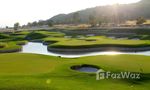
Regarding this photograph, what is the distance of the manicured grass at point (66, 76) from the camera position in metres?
24.6

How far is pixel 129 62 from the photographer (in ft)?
120

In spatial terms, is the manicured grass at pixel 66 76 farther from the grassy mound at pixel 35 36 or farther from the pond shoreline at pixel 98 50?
the grassy mound at pixel 35 36

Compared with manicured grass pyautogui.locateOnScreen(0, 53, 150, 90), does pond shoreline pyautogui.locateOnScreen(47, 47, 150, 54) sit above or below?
below

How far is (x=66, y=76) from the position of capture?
2962 centimetres

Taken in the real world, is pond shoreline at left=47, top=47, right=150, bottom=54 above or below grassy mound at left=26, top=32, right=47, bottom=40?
below

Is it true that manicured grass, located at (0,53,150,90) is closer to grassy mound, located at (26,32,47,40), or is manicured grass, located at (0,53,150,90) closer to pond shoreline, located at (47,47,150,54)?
pond shoreline, located at (47,47,150,54)

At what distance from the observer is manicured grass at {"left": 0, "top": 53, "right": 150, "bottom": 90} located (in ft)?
80.8

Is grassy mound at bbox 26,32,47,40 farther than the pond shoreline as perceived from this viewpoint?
Yes

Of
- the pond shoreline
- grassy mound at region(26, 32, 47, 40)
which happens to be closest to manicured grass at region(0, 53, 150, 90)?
the pond shoreline

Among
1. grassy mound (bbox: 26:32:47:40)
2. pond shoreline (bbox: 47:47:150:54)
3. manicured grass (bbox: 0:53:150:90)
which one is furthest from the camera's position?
grassy mound (bbox: 26:32:47:40)

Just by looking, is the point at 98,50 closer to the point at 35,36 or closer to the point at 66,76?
the point at 66,76

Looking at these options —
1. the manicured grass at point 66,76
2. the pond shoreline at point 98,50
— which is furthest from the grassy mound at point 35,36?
the manicured grass at point 66,76

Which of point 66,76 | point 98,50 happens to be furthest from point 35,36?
point 66,76

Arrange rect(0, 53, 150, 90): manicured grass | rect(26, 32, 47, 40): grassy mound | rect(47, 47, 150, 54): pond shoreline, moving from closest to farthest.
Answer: rect(0, 53, 150, 90): manicured grass → rect(47, 47, 150, 54): pond shoreline → rect(26, 32, 47, 40): grassy mound
